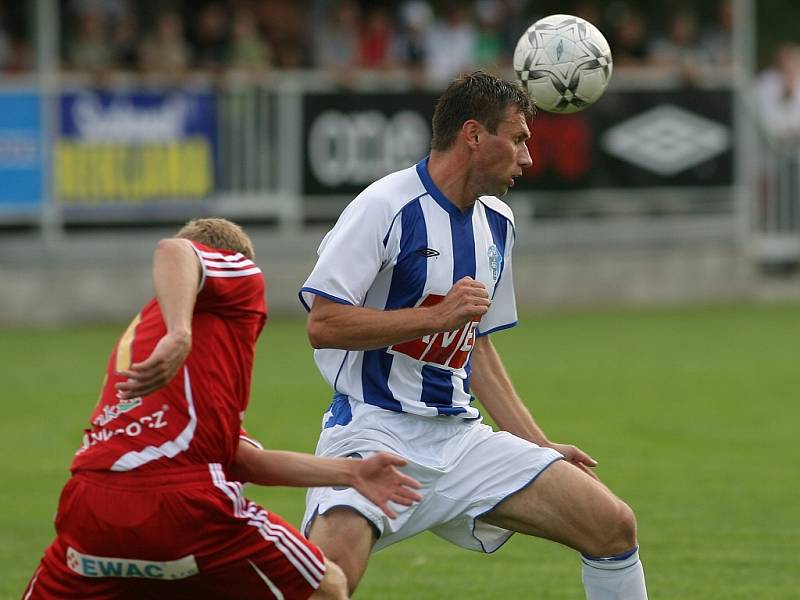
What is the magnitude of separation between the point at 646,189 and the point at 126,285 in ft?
22.3

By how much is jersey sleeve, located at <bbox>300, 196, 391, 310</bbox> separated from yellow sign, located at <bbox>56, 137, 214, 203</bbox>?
1265cm

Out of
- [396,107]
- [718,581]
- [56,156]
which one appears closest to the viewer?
[718,581]

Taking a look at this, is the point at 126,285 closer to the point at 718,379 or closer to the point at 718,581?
the point at 718,379

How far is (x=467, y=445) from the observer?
5.85 metres

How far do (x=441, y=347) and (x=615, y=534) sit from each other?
901 millimetres

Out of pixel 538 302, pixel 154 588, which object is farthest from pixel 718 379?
pixel 154 588

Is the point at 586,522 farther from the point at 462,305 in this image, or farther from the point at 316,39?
the point at 316,39

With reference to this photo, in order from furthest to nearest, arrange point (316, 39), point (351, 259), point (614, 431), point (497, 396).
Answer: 1. point (316, 39)
2. point (614, 431)
3. point (497, 396)
4. point (351, 259)

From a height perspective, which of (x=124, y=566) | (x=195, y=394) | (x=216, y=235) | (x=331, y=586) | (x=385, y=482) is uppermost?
(x=216, y=235)

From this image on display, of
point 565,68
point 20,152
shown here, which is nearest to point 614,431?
point 565,68

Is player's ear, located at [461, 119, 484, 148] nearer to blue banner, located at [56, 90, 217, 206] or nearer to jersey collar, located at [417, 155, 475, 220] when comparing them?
jersey collar, located at [417, 155, 475, 220]

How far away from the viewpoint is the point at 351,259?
554cm

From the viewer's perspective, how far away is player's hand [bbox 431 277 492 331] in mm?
5301

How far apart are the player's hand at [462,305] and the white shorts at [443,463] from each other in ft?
1.88
